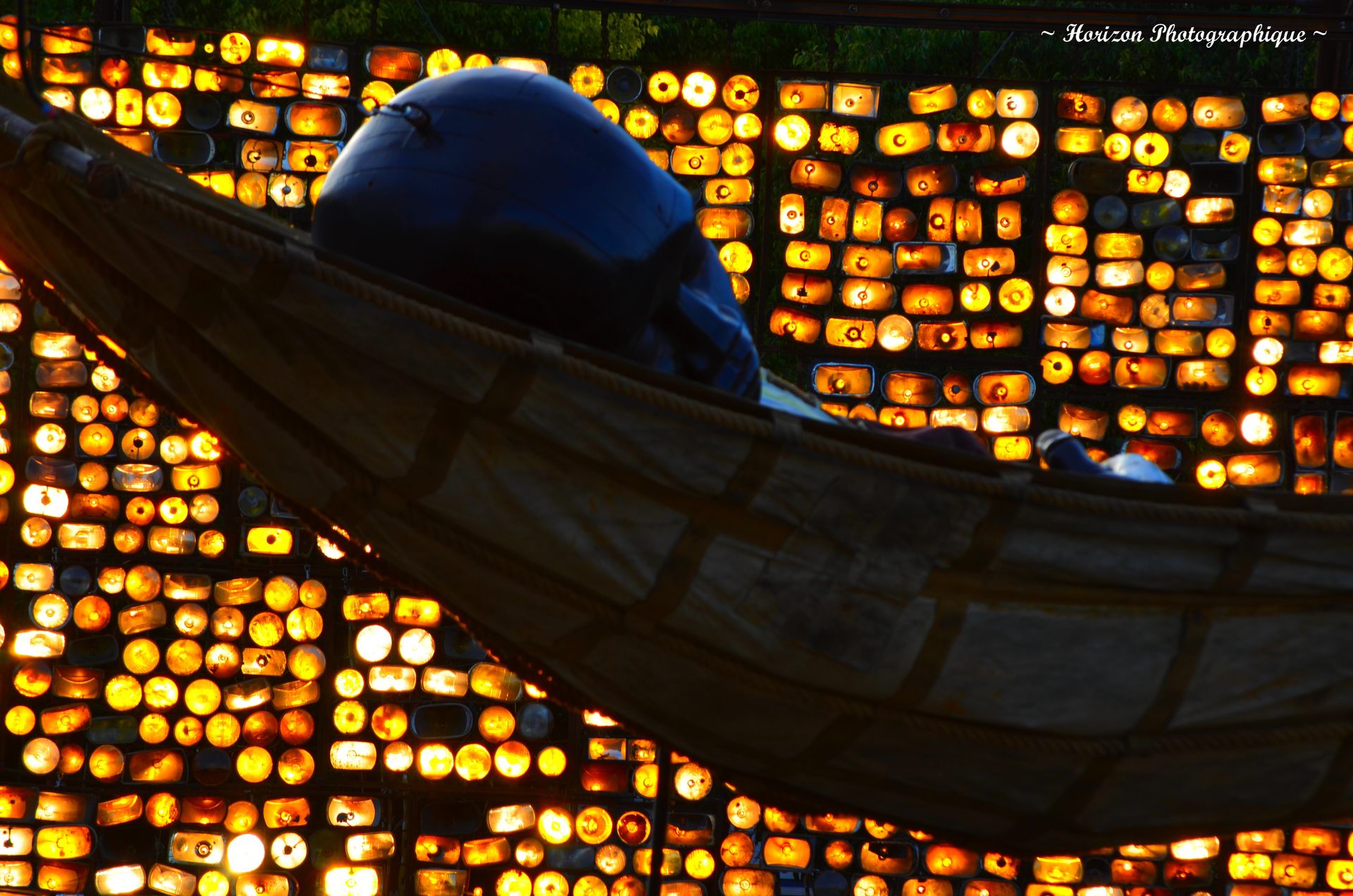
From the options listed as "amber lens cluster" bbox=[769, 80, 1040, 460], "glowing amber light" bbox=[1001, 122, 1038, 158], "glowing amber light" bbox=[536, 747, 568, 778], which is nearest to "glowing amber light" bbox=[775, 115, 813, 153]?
"amber lens cluster" bbox=[769, 80, 1040, 460]

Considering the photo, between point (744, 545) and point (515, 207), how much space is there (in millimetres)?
599

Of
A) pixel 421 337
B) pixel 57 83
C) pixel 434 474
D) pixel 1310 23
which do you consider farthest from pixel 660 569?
pixel 1310 23

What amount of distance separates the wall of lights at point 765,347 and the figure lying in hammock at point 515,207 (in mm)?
2311

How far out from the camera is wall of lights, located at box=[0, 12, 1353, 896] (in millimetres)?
4004

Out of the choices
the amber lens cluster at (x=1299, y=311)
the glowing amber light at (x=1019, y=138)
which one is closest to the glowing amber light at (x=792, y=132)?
the glowing amber light at (x=1019, y=138)

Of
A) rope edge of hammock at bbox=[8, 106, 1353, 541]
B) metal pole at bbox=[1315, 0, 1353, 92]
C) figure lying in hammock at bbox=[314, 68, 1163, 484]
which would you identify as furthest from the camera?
metal pole at bbox=[1315, 0, 1353, 92]

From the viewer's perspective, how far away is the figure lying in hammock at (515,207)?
1.74m

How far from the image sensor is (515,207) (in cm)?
173

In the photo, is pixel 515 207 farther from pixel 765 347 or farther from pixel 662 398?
pixel 765 347

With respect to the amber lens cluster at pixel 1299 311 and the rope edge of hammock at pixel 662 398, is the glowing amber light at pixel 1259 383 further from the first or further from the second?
the rope edge of hammock at pixel 662 398

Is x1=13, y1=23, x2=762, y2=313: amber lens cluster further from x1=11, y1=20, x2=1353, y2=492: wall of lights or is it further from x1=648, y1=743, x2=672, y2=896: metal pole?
x1=648, y1=743, x2=672, y2=896: metal pole

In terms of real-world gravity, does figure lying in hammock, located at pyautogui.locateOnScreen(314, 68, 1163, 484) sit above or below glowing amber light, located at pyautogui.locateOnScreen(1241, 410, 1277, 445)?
above

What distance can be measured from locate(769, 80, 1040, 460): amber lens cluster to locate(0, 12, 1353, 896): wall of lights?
11 millimetres

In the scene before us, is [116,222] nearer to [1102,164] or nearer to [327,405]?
[327,405]
